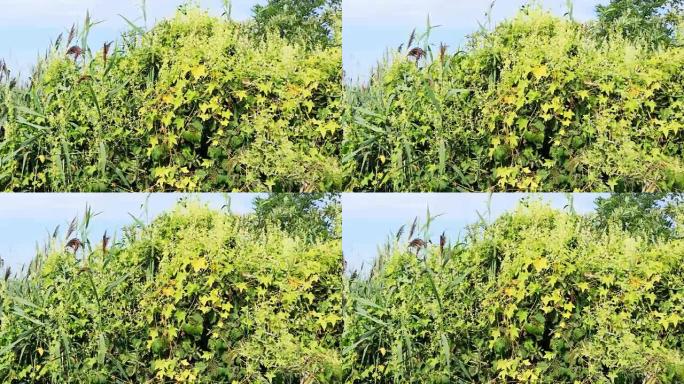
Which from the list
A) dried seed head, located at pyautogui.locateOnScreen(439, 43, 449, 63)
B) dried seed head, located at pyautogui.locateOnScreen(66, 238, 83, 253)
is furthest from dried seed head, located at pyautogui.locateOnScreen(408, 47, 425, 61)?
dried seed head, located at pyautogui.locateOnScreen(66, 238, 83, 253)

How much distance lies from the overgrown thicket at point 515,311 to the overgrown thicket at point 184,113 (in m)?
0.81

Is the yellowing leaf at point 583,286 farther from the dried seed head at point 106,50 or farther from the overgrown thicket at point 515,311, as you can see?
the dried seed head at point 106,50

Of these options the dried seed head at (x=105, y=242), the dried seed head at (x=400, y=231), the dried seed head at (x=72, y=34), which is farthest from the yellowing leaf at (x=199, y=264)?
the dried seed head at (x=72, y=34)

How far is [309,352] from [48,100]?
89.1 inches

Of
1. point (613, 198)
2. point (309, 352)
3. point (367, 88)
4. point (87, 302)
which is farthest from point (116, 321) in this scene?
point (613, 198)

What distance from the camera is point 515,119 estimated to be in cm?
516

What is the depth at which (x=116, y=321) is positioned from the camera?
5125 millimetres

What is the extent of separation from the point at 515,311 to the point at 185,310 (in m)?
2.04

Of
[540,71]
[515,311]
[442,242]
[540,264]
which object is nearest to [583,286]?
[540,264]

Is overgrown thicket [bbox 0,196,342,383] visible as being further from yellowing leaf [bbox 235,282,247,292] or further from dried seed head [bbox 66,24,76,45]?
dried seed head [bbox 66,24,76,45]

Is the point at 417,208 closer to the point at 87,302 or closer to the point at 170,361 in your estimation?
the point at 170,361

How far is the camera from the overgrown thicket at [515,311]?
16.8ft

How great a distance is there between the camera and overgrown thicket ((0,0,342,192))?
200 inches

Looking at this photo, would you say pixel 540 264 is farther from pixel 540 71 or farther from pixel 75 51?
pixel 75 51
